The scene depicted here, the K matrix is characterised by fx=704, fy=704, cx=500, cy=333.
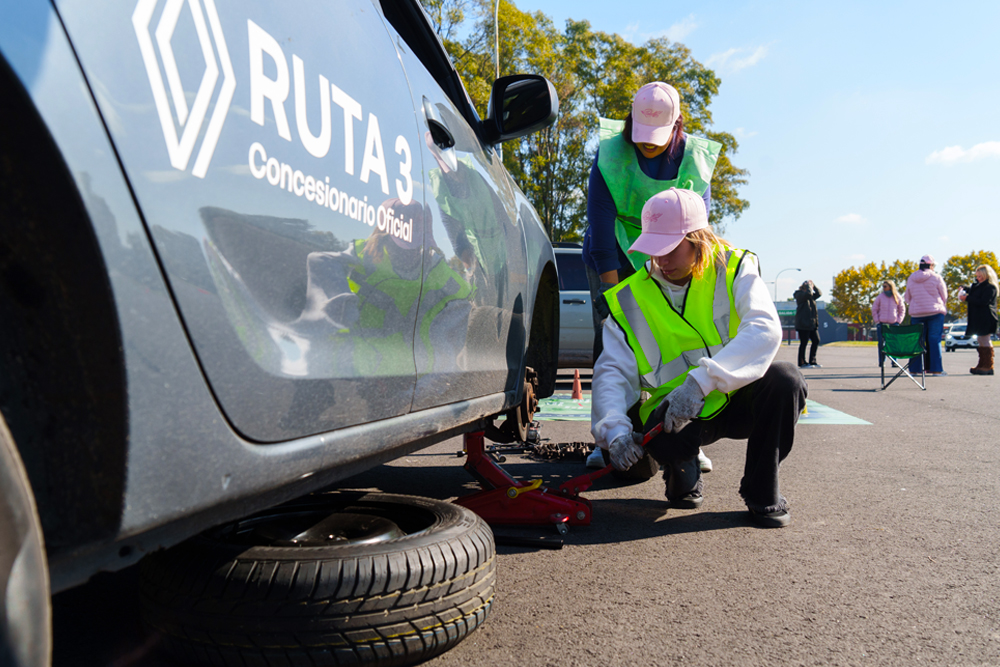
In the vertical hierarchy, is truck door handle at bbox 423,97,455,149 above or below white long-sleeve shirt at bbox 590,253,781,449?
above

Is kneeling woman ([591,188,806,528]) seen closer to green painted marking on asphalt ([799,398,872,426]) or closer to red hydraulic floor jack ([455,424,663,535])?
red hydraulic floor jack ([455,424,663,535])

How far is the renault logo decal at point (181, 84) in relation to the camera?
908 millimetres

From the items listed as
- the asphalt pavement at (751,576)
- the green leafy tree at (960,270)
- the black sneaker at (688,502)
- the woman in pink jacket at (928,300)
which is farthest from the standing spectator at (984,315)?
the green leafy tree at (960,270)

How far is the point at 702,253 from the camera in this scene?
2.60 metres

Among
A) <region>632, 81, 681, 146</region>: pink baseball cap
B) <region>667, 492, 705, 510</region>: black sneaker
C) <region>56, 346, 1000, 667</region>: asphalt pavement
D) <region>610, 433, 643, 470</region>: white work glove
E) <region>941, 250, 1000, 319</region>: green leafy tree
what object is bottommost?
<region>56, 346, 1000, 667</region>: asphalt pavement

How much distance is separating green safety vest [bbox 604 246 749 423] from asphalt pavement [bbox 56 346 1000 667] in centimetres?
56

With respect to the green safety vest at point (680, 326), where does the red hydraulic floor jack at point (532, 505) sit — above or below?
below

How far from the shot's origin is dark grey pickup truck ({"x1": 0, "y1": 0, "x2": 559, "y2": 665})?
767mm

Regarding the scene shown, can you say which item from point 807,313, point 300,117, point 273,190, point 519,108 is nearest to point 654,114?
point 519,108

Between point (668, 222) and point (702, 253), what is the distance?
0.19m

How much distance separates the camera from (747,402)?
269cm

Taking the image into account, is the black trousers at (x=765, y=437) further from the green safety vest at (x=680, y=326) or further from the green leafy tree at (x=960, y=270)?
the green leafy tree at (x=960, y=270)

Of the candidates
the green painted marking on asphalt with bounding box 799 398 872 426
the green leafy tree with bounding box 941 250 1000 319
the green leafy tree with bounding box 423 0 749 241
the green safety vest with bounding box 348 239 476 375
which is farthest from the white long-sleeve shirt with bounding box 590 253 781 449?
the green leafy tree with bounding box 941 250 1000 319

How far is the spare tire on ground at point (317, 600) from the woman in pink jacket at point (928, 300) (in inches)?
415
